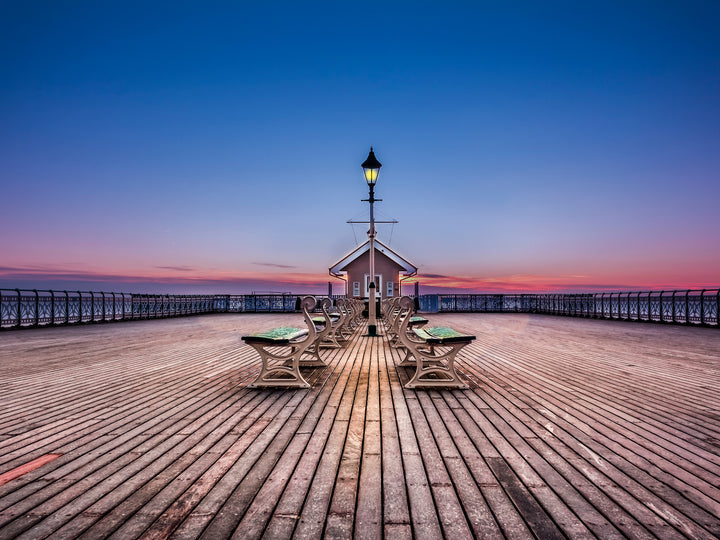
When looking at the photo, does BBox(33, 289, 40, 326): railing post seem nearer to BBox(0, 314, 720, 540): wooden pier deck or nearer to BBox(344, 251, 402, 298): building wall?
BBox(0, 314, 720, 540): wooden pier deck

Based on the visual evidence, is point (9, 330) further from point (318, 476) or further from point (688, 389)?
point (688, 389)

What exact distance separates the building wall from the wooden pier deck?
63.1 ft

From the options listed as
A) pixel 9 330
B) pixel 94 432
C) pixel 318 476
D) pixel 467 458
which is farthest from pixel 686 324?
pixel 9 330

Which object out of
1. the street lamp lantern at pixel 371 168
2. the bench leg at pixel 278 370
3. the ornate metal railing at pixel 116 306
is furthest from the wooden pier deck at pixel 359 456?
the ornate metal railing at pixel 116 306

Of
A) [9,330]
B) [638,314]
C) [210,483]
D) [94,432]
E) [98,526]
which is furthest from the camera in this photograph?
[638,314]

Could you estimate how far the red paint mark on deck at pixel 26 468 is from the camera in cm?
221

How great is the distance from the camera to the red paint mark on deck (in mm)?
2211

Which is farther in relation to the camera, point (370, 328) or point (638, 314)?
point (638, 314)

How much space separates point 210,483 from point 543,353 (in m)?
6.49

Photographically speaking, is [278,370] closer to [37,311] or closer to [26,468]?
[26,468]

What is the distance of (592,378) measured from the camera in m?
4.87

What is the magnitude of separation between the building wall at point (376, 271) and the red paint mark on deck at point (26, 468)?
21.9 m

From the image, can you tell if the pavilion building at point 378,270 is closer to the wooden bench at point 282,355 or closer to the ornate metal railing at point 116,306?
the ornate metal railing at point 116,306

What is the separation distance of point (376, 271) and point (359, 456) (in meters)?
21.9
